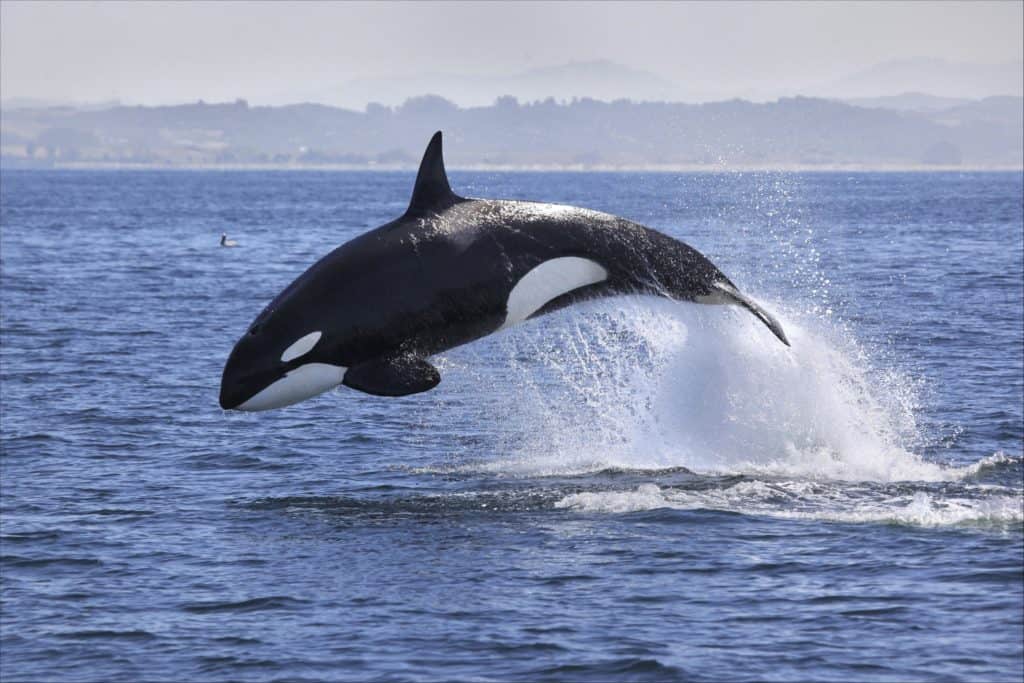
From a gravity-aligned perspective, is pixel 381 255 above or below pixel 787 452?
above

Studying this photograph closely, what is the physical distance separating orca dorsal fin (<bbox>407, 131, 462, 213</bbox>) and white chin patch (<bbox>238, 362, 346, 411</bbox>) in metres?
2.18

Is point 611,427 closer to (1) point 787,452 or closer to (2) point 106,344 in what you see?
(1) point 787,452

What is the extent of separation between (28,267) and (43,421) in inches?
1534

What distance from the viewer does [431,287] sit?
1702 cm

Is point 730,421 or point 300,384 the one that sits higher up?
point 300,384

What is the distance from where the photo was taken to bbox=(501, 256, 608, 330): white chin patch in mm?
17469

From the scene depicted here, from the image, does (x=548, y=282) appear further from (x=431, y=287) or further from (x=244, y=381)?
(x=244, y=381)

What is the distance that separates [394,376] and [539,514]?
3.36 metres

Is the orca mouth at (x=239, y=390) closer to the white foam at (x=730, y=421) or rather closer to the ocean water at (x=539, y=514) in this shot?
the ocean water at (x=539, y=514)

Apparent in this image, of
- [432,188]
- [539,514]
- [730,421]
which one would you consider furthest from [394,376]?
[730,421]

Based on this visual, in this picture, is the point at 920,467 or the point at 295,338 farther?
the point at 920,467

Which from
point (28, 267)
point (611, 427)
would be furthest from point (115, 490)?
point (28, 267)

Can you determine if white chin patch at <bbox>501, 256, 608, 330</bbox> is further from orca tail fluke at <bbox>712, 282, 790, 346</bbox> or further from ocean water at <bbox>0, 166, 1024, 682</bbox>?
orca tail fluke at <bbox>712, 282, 790, 346</bbox>

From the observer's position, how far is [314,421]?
27609mm
